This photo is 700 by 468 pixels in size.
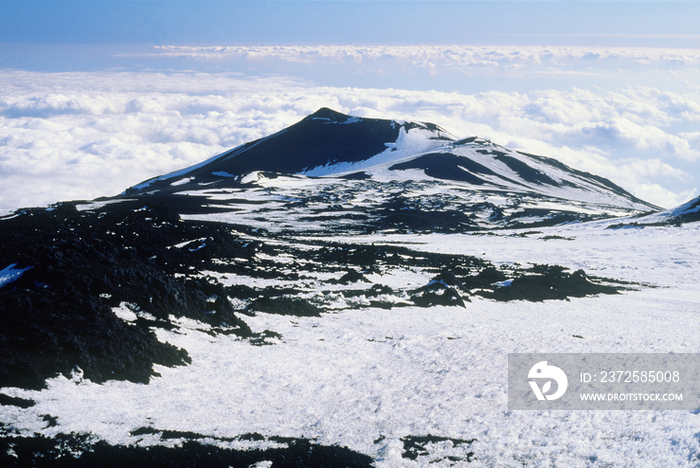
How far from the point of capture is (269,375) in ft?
64.5

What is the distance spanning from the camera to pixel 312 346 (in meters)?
23.2

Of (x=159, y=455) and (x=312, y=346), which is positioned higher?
(x=159, y=455)

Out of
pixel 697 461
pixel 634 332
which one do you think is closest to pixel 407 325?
pixel 634 332

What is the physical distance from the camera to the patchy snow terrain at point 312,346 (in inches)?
582

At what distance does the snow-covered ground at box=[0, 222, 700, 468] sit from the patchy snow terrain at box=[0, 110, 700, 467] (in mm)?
80

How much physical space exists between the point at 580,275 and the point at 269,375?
30886 millimetres
